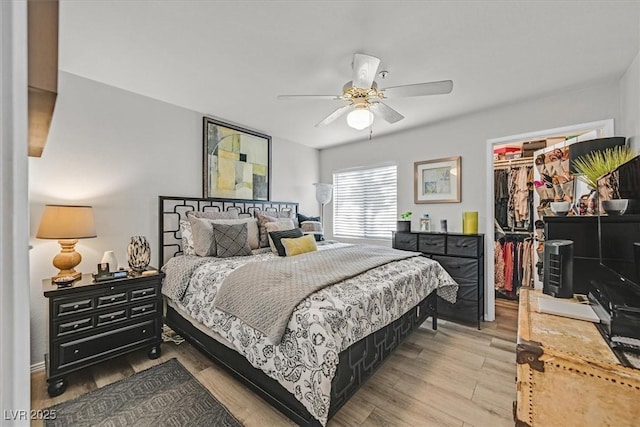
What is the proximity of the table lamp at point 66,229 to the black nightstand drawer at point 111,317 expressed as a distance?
0.41 meters

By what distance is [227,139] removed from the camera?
3.72 metres

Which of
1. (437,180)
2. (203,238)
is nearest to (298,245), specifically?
(203,238)

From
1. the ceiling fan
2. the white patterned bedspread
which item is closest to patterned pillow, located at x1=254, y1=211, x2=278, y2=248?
the white patterned bedspread

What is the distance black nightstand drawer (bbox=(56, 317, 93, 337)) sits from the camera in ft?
6.61

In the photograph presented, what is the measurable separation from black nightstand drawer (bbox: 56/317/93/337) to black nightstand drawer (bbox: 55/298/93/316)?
0.28 feet

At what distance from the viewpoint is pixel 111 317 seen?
2.25 metres

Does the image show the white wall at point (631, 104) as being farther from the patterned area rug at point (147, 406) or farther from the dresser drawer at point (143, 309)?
the dresser drawer at point (143, 309)

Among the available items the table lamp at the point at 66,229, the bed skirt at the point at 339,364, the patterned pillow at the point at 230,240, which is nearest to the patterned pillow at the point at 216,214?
the patterned pillow at the point at 230,240

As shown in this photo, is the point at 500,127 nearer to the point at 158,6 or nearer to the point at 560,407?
the point at 560,407

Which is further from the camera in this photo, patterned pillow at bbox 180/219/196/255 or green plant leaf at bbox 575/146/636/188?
patterned pillow at bbox 180/219/196/255

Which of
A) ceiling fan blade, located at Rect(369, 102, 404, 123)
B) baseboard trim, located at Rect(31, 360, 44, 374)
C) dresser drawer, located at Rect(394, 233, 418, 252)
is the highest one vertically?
ceiling fan blade, located at Rect(369, 102, 404, 123)

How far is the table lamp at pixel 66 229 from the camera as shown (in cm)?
211

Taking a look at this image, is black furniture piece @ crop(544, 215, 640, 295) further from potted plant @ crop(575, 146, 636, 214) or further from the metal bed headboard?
the metal bed headboard

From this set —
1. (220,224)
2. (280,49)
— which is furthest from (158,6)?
(220,224)
